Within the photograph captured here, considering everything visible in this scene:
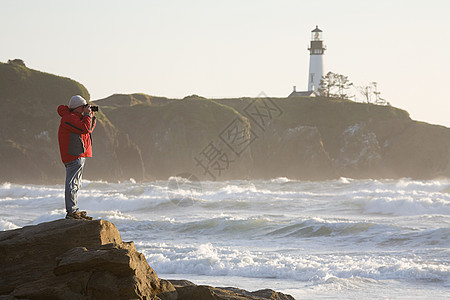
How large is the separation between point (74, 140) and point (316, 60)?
10219 centimetres

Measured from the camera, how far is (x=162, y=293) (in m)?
6.87

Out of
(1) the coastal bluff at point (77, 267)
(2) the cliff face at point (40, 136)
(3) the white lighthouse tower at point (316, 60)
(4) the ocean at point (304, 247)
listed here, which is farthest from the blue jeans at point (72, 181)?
(3) the white lighthouse tower at point (316, 60)

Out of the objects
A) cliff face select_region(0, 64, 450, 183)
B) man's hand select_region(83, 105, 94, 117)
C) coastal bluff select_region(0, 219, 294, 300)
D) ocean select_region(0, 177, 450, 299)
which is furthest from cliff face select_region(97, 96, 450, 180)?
coastal bluff select_region(0, 219, 294, 300)

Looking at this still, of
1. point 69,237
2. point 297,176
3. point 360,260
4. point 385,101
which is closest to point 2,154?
point 297,176

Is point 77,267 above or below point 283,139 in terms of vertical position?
below

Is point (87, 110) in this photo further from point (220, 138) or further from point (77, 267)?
point (220, 138)

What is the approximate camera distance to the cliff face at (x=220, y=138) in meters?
66.9

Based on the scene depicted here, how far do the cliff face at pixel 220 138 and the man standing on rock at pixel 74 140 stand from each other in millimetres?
58264

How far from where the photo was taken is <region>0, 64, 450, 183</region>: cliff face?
6688 centimetres

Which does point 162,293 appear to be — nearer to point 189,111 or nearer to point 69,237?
point 69,237

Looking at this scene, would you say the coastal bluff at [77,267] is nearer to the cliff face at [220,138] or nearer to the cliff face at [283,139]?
the cliff face at [220,138]

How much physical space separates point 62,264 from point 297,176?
270ft

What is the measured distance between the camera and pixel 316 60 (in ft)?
351

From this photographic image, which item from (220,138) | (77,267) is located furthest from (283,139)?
(77,267)
